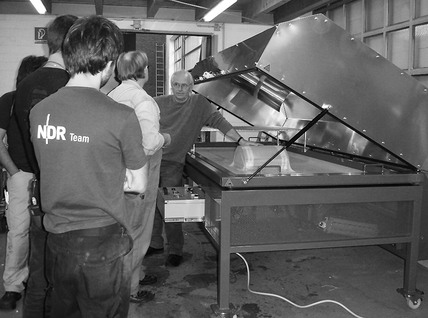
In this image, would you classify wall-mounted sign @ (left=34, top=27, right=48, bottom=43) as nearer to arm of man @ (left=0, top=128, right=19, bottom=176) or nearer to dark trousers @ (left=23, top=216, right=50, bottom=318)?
arm of man @ (left=0, top=128, right=19, bottom=176)

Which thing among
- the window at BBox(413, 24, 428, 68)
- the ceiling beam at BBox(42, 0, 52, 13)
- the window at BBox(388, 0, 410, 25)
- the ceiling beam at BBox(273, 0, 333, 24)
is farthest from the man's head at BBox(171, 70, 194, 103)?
the ceiling beam at BBox(42, 0, 52, 13)

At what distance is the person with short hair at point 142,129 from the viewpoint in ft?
6.26

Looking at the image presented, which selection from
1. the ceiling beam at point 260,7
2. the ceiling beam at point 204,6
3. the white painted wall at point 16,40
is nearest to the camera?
the white painted wall at point 16,40

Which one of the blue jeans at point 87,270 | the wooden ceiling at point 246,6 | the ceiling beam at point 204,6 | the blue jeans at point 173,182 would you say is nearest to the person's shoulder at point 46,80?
the blue jeans at point 87,270

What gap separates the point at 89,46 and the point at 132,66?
0.95 metres

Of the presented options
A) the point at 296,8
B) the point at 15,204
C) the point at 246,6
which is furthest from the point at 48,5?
the point at 15,204

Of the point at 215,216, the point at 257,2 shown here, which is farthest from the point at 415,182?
the point at 257,2

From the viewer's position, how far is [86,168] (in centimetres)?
112

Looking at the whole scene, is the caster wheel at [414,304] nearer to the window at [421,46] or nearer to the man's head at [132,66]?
the man's head at [132,66]

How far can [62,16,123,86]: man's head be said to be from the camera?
114 cm

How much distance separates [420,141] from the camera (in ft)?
6.98

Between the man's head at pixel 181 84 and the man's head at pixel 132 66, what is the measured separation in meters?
0.64

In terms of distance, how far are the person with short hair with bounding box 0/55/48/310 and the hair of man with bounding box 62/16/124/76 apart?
3.30ft

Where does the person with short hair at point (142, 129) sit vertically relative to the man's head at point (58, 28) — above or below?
below
